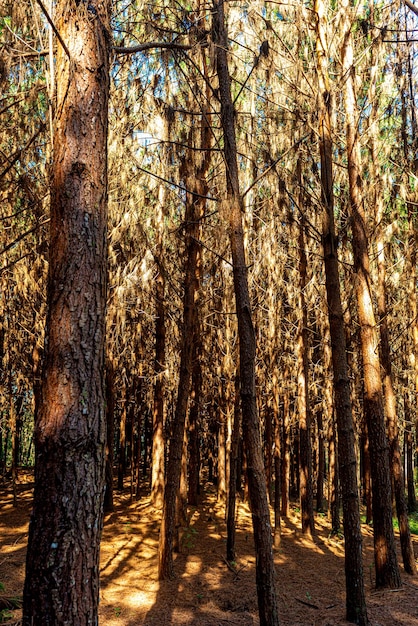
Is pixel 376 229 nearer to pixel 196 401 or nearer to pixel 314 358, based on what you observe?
pixel 196 401

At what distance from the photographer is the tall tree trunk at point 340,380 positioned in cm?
549

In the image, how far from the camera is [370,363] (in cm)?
719

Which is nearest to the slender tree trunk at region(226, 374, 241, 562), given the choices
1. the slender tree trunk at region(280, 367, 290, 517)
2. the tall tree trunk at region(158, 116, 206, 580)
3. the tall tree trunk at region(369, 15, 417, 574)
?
the tall tree trunk at region(158, 116, 206, 580)

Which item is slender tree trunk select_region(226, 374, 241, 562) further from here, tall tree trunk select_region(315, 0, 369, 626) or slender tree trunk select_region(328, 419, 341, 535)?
slender tree trunk select_region(328, 419, 341, 535)

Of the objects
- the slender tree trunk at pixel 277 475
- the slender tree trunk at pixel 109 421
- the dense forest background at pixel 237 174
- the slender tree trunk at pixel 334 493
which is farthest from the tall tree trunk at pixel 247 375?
the slender tree trunk at pixel 334 493

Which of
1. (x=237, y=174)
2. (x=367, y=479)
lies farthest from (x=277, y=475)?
(x=237, y=174)

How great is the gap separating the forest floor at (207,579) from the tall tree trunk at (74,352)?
228 cm

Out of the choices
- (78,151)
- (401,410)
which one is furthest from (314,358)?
(78,151)

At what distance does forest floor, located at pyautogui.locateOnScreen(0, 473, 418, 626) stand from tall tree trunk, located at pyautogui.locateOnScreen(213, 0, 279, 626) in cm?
159

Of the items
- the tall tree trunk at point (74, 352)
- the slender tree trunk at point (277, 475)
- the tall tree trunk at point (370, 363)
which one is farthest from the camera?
the slender tree trunk at point (277, 475)

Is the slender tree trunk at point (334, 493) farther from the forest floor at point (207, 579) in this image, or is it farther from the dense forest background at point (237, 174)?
the forest floor at point (207, 579)

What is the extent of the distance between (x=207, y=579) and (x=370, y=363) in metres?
3.86

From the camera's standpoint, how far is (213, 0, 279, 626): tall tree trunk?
448 cm

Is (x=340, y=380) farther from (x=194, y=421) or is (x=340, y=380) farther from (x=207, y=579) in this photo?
(x=194, y=421)
